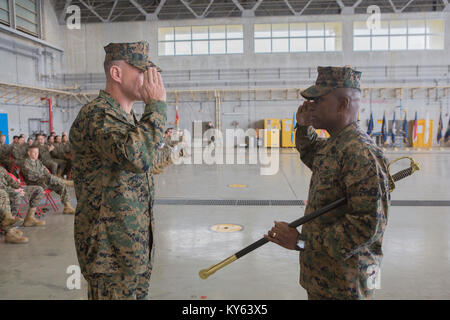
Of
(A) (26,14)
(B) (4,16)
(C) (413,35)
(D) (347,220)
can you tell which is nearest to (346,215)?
(D) (347,220)

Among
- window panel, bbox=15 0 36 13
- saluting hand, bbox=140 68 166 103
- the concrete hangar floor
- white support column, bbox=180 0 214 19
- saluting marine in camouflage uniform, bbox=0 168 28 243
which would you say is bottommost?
the concrete hangar floor

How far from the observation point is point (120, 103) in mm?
1972

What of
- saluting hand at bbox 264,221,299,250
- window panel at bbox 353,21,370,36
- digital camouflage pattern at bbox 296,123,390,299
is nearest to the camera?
digital camouflage pattern at bbox 296,123,390,299

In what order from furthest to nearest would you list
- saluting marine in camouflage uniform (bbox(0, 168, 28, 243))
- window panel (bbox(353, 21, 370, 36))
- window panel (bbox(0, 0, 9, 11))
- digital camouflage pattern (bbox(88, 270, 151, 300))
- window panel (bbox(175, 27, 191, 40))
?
1. window panel (bbox(175, 27, 191, 40))
2. window panel (bbox(353, 21, 370, 36))
3. window panel (bbox(0, 0, 9, 11))
4. saluting marine in camouflage uniform (bbox(0, 168, 28, 243))
5. digital camouflage pattern (bbox(88, 270, 151, 300))

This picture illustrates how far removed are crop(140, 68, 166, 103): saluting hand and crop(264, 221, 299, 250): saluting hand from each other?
2.87 ft

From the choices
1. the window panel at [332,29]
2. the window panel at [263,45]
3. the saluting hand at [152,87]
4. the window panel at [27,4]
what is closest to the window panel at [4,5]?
the window panel at [27,4]

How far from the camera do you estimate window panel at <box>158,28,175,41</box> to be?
23.7 m

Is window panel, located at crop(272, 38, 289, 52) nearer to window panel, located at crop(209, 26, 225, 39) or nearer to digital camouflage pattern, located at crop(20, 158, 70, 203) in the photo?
window panel, located at crop(209, 26, 225, 39)

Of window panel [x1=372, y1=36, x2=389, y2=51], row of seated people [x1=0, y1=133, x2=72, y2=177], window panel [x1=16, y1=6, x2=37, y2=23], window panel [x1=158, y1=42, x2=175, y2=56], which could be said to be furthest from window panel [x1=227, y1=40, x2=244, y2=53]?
row of seated people [x1=0, y1=133, x2=72, y2=177]

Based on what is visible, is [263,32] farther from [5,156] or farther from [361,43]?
[5,156]

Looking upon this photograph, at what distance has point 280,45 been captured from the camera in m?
23.4

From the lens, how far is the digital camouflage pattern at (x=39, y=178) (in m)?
6.64

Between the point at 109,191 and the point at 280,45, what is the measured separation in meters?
23.3

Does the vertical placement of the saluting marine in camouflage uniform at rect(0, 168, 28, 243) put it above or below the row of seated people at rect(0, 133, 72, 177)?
below
